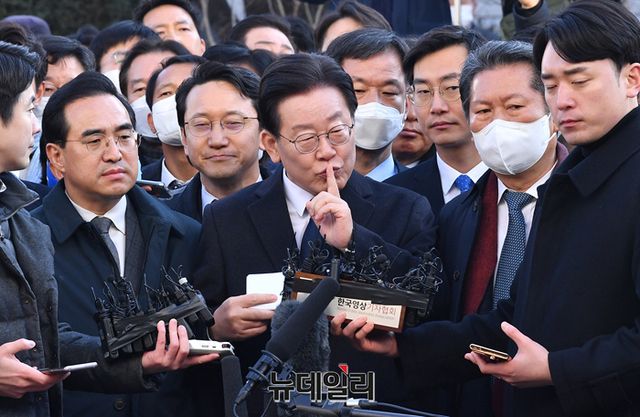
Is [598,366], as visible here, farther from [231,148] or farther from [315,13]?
[315,13]

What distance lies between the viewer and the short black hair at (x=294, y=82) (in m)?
4.23

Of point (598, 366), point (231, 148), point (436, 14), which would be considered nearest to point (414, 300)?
point (598, 366)

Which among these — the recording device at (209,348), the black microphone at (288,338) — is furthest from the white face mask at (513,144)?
the black microphone at (288,338)

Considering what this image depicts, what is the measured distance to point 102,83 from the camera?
484cm

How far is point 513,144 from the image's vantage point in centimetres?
418

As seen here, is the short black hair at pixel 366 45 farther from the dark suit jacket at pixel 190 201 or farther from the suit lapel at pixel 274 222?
the suit lapel at pixel 274 222

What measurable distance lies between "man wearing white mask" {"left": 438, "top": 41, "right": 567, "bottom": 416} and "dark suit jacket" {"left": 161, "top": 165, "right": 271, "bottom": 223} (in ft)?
4.94

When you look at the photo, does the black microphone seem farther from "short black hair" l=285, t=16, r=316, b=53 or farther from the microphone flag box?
"short black hair" l=285, t=16, r=316, b=53

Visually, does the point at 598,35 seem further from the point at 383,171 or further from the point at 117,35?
the point at 117,35

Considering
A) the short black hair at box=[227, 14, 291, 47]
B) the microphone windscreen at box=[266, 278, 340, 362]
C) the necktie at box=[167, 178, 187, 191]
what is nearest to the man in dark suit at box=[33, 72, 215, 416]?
the necktie at box=[167, 178, 187, 191]

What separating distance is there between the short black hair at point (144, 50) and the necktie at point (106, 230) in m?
2.99

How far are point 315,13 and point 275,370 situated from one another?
11.0 m

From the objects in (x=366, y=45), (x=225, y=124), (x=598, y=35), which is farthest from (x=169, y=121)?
(x=598, y=35)

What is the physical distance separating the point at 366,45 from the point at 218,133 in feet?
3.95
